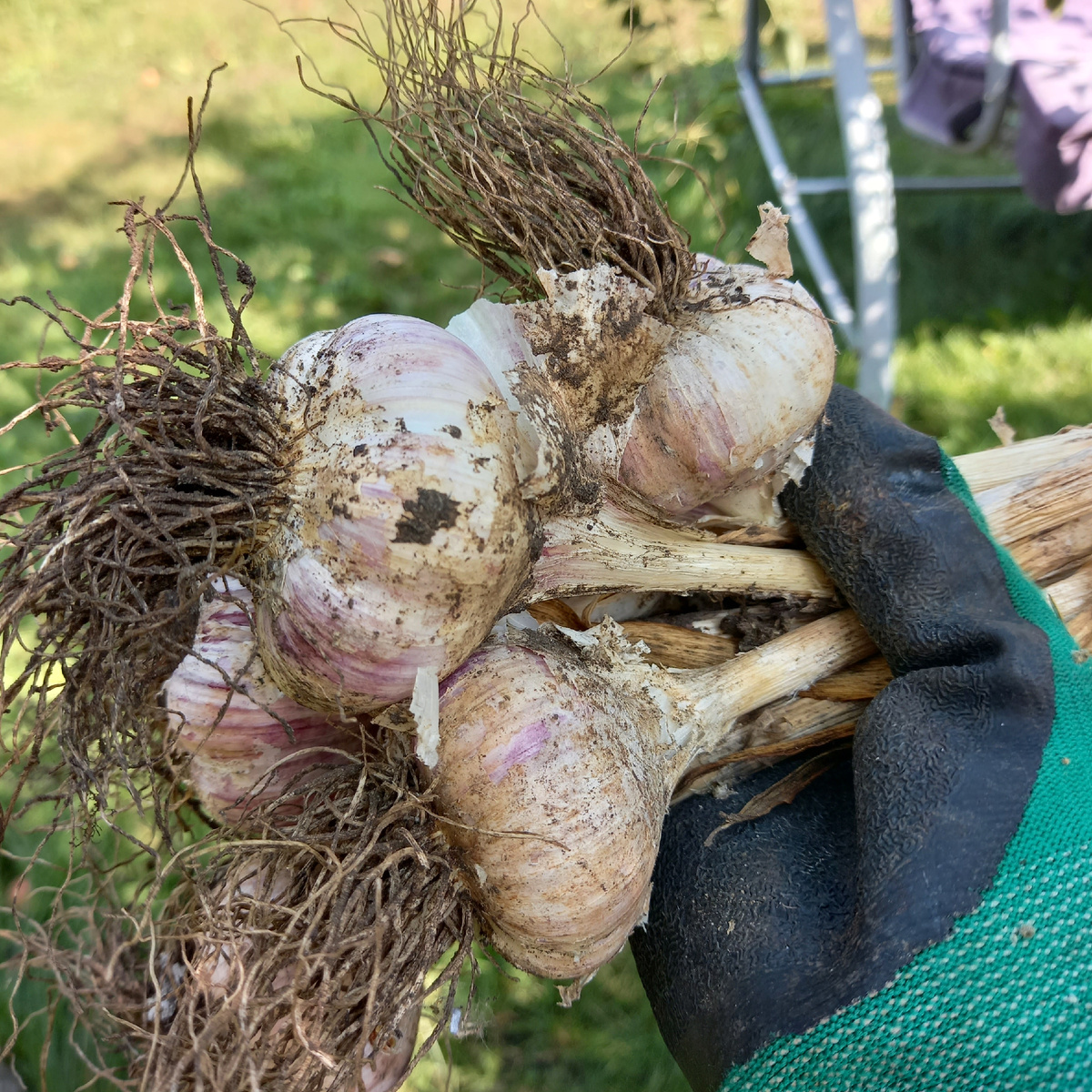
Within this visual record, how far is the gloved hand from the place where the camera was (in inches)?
32.7

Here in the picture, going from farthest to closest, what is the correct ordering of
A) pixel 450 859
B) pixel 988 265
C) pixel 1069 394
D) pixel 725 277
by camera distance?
1. pixel 988 265
2. pixel 1069 394
3. pixel 725 277
4. pixel 450 859

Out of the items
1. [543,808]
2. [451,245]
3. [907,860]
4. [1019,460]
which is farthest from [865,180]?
[543,808]

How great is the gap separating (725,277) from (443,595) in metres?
0.59

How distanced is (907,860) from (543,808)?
386 millimetres

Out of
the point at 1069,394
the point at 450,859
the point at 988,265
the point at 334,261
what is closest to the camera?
the point at 450,859

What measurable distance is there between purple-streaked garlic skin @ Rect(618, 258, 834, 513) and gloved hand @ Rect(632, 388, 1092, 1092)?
188 mm

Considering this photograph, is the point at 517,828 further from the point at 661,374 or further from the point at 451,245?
the point at 451,245

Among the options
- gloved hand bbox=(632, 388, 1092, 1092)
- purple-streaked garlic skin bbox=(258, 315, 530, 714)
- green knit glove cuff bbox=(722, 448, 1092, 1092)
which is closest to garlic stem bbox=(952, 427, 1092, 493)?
gloved hand bbox=(632, 388, 1092, 1092)

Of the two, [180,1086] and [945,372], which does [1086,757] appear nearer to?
[180,1086]

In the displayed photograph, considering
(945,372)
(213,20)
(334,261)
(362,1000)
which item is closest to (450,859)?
(362,1000)

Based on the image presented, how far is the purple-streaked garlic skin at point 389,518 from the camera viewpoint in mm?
818

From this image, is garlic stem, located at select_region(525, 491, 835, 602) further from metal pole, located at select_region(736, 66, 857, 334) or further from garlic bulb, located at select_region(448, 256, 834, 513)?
metal pole, located at select_region(736, 66, 857, 334)

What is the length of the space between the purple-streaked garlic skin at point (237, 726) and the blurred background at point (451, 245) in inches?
32.3

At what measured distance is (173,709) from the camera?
962mm
